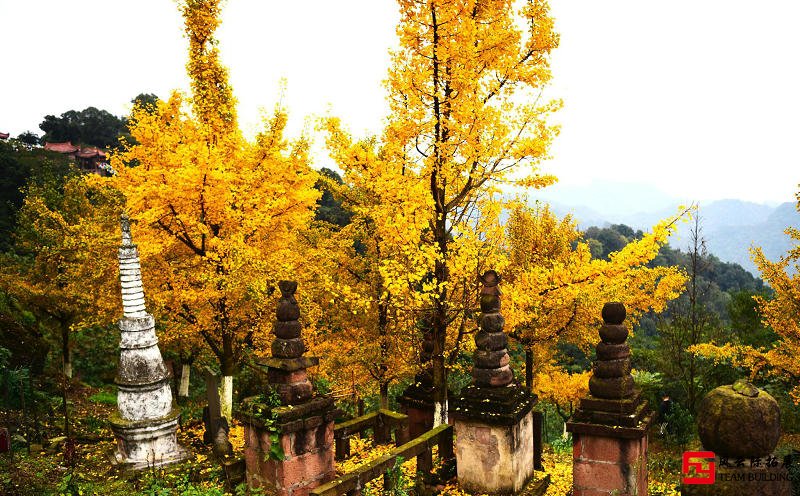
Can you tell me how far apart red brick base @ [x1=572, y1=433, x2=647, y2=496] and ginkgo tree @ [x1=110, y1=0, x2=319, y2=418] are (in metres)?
6.51

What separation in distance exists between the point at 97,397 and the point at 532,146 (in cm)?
1724

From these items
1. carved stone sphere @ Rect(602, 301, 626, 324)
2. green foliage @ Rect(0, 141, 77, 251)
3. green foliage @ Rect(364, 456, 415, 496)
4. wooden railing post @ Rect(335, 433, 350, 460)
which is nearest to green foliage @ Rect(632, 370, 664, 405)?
wooden railing post @ Rect(335, 433, 350, 460)

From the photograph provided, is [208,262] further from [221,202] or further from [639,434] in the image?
[639,434]

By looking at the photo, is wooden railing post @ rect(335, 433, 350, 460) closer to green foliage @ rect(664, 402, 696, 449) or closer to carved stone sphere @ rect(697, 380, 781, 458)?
carved stone sphere @ rect(697, 380, 781, 458)

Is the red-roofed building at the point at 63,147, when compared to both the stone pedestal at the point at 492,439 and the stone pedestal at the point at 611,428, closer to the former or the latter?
the stone pedestal at the point at 492,439

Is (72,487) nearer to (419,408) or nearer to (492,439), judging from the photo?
(419,408)

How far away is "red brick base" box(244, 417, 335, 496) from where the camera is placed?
6047mm

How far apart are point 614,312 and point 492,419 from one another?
2029 mm

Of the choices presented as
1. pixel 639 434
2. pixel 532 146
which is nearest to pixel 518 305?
pixel 532 146

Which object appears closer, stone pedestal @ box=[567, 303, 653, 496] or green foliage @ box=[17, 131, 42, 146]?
stone pedestal @ box=[567, 303, 653, 496]

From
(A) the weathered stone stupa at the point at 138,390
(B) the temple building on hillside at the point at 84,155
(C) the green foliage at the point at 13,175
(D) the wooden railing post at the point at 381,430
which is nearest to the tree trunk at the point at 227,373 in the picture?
(A) the weathered stone stupa at the point at 138,390

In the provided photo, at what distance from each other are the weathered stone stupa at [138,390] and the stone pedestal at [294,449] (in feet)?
14.9

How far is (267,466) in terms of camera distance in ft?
20.3

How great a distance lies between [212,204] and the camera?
998cm
